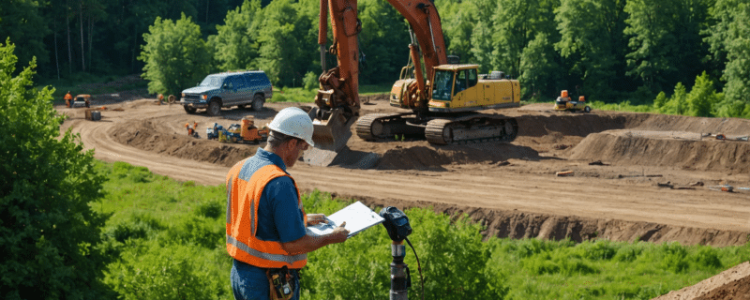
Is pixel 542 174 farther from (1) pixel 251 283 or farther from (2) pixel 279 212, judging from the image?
(2) pixel 279 212

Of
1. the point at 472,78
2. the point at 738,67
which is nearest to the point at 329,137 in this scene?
the point at 472,78

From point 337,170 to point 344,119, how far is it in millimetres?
1718

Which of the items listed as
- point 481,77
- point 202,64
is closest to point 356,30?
point 481,77

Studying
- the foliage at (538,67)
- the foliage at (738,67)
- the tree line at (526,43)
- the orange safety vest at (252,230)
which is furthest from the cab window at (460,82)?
the foliage at (538,67)

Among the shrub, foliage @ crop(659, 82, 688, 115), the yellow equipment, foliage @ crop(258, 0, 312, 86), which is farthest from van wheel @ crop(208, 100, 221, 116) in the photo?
the shrub

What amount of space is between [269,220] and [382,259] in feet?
13.3

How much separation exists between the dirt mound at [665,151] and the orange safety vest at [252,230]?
2091cm

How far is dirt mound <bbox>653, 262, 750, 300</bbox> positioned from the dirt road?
6.56 m

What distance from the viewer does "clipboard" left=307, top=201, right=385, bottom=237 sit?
4.54 metres

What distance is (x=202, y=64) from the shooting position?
43.4 m

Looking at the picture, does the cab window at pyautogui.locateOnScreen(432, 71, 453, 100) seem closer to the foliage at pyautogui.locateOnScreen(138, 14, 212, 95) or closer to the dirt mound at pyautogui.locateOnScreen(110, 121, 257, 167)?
the dirt mound at pyautogui.locateOnScreen(110, 121, 257, 167)

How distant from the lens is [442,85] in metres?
24.6

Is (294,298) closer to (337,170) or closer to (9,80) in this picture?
(9,80)

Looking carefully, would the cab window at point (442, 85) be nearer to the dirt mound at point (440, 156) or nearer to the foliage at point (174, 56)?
the dirt mound at point (440, 156)
